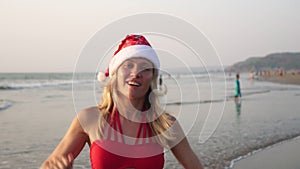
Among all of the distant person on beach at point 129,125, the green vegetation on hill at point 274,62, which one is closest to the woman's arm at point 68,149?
the distant person on beach at point 129,125

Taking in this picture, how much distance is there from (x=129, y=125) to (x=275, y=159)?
551 centimetres

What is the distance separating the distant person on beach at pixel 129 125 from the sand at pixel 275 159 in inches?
185

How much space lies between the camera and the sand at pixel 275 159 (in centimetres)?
655

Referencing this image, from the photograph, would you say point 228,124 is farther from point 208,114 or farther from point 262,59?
point 262,59

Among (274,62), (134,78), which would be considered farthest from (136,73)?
(274,62)

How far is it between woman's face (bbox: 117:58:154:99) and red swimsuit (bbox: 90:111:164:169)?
8.4 inches

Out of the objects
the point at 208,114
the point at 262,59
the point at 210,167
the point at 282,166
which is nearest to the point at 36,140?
the point at 210,167

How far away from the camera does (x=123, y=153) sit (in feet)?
6.84

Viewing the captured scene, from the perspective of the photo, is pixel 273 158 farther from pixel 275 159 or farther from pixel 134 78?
pixel 134 78

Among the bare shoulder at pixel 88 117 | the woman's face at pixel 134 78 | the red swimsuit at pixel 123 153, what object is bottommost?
the red swimsuit at pixel 123 153

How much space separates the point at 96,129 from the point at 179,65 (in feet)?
2.17

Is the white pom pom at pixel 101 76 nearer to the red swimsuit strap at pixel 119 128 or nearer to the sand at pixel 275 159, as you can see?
the red swimsuit strap at pixel 119 128

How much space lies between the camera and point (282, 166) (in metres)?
6.46

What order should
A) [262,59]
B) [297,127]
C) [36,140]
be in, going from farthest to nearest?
[262,59] < [297,127] < [36,140]
